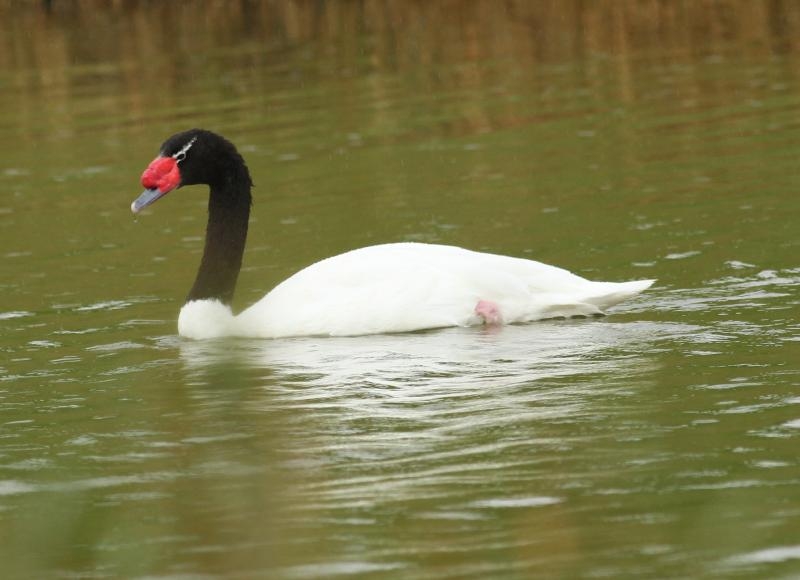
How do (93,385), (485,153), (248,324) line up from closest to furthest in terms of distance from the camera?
(93,385) → (248,324) → (485,153)

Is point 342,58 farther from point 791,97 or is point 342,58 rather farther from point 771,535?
point 771,535

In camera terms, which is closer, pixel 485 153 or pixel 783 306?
pixel 783 306

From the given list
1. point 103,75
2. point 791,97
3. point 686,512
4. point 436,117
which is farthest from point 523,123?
Answer: point 686,512

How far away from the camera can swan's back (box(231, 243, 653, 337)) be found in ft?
33.0

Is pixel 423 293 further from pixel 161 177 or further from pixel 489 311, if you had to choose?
pixel 161 177

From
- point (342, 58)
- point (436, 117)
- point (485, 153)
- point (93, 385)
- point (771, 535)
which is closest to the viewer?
point (771, 535)

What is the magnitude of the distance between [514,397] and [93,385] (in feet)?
8.31

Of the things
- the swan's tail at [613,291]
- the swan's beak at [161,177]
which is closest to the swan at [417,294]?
the swan's tail at [613,291]

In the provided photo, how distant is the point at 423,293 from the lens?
1006 cm

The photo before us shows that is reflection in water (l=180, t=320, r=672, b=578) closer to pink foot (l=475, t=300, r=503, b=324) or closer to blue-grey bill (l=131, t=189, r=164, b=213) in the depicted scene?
pink foot (l=475, t=300, r=503, b=324)

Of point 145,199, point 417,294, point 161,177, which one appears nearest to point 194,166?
point 161,177

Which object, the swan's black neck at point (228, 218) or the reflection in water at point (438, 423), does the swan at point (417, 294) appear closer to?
the reflection in water at point (438, 423)

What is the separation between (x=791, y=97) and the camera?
18.7m

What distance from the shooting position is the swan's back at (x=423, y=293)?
10055mm
